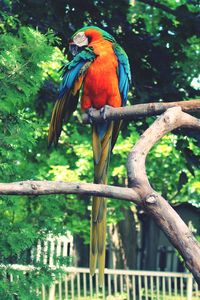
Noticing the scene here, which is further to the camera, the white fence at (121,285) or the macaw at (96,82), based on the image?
the white fence at (121,285)

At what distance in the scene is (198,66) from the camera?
47.7ft

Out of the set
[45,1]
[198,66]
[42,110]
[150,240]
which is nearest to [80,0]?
[45,1]

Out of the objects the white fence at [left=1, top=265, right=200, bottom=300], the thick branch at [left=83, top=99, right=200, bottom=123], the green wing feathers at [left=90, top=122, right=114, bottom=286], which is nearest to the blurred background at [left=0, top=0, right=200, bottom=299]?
the white fence at [left=1, top=265, right=200, bottom=300]

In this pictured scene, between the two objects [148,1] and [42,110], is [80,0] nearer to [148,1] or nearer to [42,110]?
[148,1]

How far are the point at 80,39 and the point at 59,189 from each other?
2.41 m

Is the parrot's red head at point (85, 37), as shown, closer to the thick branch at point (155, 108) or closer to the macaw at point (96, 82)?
the macaw at point (96, 82)

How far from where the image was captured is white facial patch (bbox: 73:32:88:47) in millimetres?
5891

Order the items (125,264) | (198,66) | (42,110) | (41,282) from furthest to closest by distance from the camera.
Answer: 1. (125,264)
2. (198,66)
3. (42,110)
4. (41,282)

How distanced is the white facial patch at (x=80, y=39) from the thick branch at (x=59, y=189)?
2306 mm

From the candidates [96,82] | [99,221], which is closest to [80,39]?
[96,82]

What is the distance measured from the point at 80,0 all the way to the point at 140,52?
0.92 metres

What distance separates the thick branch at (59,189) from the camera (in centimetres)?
370

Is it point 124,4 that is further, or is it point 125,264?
point 125,264

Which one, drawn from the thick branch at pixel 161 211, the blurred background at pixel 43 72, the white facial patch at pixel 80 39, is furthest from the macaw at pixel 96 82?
the thick branch at pixel 161 211
